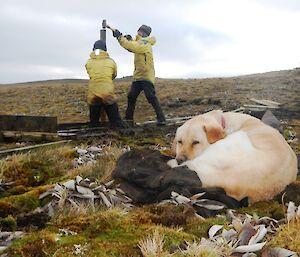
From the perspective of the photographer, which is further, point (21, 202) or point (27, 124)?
point (27, 124)

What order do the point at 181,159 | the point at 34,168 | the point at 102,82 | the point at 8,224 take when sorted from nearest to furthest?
the point at 8,224, the point at 181,159, the point at 34,168, the point at 102,82

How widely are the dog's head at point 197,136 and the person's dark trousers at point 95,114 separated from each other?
25.1 ft

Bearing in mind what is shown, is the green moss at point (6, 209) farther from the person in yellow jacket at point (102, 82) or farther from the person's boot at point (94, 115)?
the person's boot at point (94, 115)

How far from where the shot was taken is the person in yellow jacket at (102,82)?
14203 millimetres

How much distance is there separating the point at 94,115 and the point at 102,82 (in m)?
1.00

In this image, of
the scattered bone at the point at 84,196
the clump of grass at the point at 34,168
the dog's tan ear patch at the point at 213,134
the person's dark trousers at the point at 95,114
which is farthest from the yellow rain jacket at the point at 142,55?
the scattered bone at the point at 84,196

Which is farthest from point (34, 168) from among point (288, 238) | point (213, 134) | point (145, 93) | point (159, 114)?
point (159, 114)

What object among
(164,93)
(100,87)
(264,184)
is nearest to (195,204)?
(264,184)

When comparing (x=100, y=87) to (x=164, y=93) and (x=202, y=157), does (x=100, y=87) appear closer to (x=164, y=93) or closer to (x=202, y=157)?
(x=202, y=157)

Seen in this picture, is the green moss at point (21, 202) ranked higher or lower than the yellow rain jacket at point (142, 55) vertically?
lower

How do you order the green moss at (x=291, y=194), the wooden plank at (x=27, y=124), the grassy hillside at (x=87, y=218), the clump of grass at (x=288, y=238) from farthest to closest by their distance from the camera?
the wooden plank at (x=27, y=124)
the green moss at (x=291, y=194)
the grassy hillside at (x=87, y=218)
the clump of grass at (x=288, y=238)

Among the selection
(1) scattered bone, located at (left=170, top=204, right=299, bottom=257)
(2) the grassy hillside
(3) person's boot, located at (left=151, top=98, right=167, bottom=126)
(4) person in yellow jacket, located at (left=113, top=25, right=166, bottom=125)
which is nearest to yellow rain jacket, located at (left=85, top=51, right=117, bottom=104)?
(4) person in yellow jacket, located at (left=113, top=25, right=166, bottom=125)

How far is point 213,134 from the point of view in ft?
22.7

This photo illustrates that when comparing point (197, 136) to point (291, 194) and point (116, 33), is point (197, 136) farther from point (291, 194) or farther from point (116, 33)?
point (116, 33)
